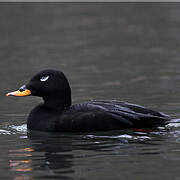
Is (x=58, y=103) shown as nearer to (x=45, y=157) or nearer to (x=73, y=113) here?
(x=73, y=113)

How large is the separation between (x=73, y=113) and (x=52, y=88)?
0.63 meters

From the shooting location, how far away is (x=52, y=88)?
10.8 metres

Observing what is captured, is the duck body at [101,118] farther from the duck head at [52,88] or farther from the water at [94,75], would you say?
the duck head at [52,88]

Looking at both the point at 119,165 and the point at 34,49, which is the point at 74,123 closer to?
the point at 119,165

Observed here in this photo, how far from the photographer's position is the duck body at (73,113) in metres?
10.4

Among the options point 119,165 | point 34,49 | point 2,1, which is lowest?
point 119,165

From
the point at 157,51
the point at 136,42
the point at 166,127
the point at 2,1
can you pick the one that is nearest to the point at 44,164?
the point at 166,127

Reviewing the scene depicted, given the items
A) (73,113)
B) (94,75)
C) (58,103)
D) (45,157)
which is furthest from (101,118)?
(94,75)

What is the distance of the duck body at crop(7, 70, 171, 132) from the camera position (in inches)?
408

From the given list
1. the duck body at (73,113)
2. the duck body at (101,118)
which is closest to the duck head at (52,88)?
the duck body at (73,113)

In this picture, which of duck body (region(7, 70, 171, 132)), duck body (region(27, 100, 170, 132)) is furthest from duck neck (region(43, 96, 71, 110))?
duck body (region(27, 100, 170, 132))

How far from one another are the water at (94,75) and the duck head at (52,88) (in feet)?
1.85

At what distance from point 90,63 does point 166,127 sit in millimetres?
6725

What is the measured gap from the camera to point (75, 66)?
16.7 metres
